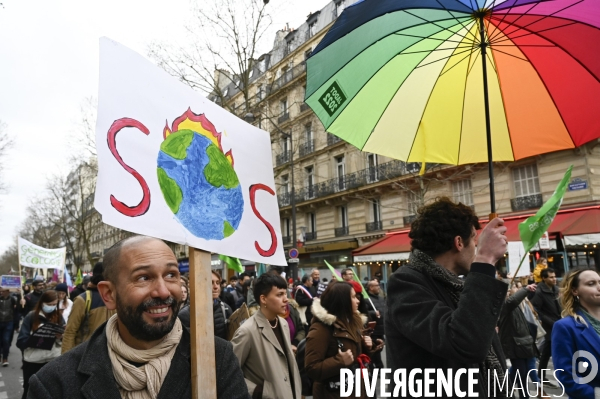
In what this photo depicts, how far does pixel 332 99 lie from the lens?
323 cm

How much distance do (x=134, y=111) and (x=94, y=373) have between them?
1027 millimetres

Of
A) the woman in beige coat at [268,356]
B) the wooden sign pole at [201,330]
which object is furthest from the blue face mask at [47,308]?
the wooden sign pole at [201,330]

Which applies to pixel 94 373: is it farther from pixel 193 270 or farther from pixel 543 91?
pixel 543 91

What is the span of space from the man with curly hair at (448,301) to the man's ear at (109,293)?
1.15 meters

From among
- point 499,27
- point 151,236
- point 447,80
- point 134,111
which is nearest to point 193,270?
point 151,236

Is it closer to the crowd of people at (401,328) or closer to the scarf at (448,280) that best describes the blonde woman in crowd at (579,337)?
the crowd of people at (401,328)

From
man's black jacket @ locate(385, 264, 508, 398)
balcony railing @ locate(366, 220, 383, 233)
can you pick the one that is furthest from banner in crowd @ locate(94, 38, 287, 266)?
balcony railing @ locate(366, 220, 383, 233)

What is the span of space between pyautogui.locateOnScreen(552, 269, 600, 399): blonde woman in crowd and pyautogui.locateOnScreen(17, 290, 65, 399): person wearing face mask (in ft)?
17.7

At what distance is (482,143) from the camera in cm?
327

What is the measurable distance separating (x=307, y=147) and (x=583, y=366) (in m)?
27.7

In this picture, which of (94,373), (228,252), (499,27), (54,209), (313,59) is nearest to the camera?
(94,373)

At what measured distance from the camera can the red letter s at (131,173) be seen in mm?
1742

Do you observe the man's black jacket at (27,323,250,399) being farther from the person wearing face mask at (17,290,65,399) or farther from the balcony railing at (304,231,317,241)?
the balcony railing at (304,231,317,241)

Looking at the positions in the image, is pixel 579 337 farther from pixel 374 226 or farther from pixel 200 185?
pixel 374 226
